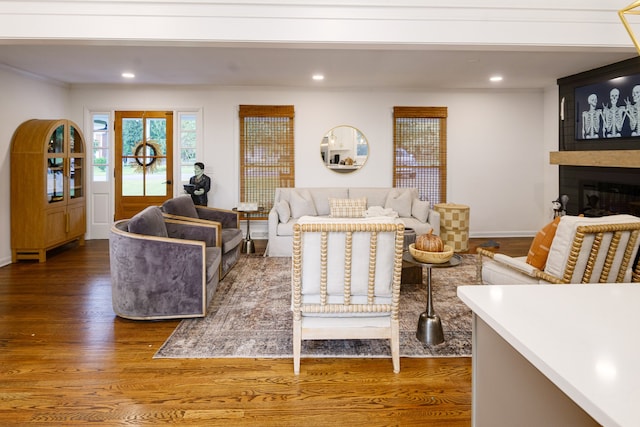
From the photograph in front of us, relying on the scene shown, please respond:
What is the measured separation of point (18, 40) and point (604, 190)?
6.75m

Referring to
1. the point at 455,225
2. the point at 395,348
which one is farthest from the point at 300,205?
the point at 395,348

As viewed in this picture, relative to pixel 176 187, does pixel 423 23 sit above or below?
above

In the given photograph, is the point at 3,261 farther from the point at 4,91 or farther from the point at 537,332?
the point at 537,332

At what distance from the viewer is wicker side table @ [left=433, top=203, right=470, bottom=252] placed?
6.13m

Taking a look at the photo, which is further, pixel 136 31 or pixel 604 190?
pixel 604 190

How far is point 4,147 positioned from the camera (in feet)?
17.6

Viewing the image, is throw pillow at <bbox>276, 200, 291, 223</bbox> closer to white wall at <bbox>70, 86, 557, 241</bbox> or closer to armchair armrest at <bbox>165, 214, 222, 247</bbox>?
white wall at <bbox>70, 86, 557, 241</bbox>

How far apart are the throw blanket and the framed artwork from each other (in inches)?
116

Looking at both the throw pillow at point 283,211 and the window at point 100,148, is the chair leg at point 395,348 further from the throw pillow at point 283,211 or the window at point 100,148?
the window at point 100,148

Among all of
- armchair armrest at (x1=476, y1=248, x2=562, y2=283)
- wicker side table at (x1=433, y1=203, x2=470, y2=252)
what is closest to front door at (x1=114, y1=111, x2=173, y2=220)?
wicker side table at (x1=433, y1=203, x2=470, y2=252)

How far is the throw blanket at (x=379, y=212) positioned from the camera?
6070 millimetres

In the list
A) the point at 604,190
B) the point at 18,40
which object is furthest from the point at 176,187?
the point at 604,190

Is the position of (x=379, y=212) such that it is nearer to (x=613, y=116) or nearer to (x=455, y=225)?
(x=455, y=225)

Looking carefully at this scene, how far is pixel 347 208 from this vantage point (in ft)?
19.5
